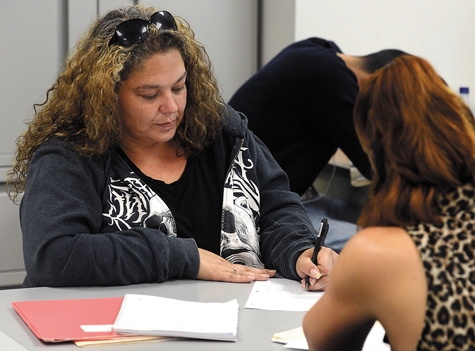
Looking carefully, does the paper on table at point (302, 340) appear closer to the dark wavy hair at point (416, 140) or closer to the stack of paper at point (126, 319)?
the stack of paper at point (126, 319)

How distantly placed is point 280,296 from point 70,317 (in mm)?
451

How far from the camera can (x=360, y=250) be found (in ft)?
3.13

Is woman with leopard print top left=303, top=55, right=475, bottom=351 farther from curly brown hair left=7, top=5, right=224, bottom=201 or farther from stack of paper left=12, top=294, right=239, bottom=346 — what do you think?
curly brown hair left=7, top=5, right=224, bottom=201

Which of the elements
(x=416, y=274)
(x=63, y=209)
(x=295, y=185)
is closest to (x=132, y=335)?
(x=63, y=209)

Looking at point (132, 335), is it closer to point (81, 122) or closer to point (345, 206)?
point (81, 122)

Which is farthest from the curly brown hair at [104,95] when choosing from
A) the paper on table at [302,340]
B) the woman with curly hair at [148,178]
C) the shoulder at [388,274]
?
the shoulder at [388,274]

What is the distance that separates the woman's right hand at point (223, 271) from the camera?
167 cm

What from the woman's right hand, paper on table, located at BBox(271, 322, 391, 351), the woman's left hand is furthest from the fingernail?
paper on table, located at BBox(271, 322, 391, 351)

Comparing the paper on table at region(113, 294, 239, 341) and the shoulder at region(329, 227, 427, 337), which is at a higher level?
the shoulder at region(329, 227, 427, 337)

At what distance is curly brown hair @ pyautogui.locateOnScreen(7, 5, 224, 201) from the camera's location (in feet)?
5.73

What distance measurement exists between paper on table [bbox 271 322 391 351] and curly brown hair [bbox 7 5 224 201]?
0.69 m

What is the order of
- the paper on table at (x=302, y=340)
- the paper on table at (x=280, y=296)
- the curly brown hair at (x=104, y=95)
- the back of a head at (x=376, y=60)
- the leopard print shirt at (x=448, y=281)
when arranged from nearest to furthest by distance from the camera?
the leopard print shirt at (x=448, y=281), the paper on table at (x=302, y=340), the paper on table at (x=280, y=296), the curly brown hair at (x=104, y=95), the back of a head at (x=376, y=60)

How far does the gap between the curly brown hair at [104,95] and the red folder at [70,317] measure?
1.36ft

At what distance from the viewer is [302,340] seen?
127cm
